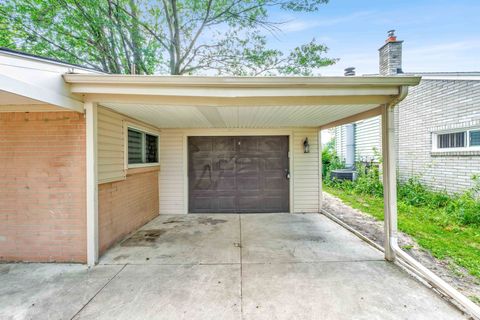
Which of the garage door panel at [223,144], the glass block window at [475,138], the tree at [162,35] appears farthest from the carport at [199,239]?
the tree at [162,35]

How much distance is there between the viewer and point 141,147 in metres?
4.41

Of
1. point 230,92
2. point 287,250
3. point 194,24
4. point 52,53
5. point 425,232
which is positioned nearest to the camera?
point 230,92

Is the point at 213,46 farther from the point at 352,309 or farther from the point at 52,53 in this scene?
the point at 352,309

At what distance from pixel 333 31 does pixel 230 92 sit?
6792 mm

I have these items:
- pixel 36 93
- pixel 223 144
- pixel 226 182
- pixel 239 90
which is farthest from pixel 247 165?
pixel 36 93

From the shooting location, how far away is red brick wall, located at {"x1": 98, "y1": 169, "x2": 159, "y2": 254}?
3.10 metres

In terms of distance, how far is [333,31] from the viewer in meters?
7.27

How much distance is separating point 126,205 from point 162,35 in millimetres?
6593

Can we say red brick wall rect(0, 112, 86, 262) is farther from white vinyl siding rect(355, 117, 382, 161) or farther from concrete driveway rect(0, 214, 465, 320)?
Result: white vinyl siding rect(355, 117, 382, 161)

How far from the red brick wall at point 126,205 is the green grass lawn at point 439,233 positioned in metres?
4.77

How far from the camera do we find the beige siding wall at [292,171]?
17.6ft

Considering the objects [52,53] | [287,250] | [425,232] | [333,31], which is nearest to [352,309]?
[287,250]

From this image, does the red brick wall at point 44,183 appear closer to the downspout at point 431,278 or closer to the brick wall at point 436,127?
the downspout at point 431,278

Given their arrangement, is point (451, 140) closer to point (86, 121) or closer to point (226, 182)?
point (226, 182)
